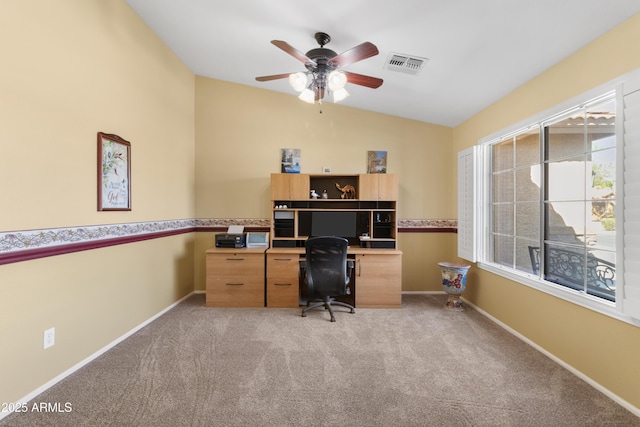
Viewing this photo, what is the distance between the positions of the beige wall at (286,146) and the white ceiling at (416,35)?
22.4 inches

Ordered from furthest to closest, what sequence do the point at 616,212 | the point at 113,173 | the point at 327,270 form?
the point at 327,270 < the point at 113,173 < the point at 616,212

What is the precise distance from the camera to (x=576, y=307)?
2.40 metres

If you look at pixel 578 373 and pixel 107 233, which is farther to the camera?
pixel 107 233

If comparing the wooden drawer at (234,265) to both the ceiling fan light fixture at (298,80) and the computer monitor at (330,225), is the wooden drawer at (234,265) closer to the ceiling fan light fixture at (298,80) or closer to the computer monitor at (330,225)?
the computer monitor at (330,225)

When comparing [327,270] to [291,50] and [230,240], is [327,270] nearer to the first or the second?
[230,240]

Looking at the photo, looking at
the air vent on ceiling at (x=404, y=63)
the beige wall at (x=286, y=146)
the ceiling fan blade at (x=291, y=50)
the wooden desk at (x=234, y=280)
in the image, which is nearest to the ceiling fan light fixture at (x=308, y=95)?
the ceiling fan blade at (x=291, y=50)

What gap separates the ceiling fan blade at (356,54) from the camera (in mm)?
2196

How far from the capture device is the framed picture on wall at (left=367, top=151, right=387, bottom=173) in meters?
4.62

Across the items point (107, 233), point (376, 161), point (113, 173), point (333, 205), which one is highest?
point (376, 161)

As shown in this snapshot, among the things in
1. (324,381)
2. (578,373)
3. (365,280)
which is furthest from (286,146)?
(578,373)

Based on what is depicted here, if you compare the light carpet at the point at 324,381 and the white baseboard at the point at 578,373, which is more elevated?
the white baseboard at the point at 578,373

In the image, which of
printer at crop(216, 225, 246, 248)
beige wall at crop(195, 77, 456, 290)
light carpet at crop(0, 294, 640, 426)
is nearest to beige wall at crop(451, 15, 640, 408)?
light carpet at crop(0, 294, 640, 426)

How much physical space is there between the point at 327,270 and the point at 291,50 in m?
2.35

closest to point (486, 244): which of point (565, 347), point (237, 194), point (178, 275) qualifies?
point (565, 347)
